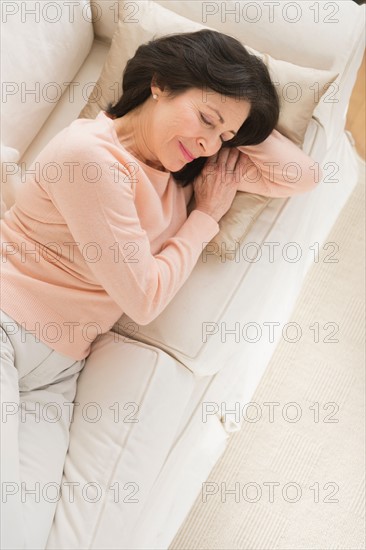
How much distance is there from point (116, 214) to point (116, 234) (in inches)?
1.5

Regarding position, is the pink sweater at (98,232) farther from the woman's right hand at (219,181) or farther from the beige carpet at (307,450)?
the beige carpet at (307,450)

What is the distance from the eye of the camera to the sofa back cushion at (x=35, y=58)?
1424mm

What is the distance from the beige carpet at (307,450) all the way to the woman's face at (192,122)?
0.80 metres

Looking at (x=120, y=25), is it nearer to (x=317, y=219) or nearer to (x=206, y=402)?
(x=317, y=219)

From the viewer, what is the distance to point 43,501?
1205 millimetres

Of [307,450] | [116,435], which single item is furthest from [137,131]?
[307,450]

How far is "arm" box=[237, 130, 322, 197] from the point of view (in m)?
1.34

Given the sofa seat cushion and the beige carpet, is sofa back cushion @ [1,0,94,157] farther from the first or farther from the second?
the beige carpet

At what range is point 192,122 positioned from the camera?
1169mm

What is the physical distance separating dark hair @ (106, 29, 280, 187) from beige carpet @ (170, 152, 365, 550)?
0.76m

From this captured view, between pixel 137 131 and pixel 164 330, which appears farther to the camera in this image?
pixel 164 330

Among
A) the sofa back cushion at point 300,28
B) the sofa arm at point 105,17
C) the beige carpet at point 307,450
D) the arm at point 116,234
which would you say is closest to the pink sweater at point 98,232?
the arm at point 116,234

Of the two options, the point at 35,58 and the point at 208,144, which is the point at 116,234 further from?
the point at 35,58

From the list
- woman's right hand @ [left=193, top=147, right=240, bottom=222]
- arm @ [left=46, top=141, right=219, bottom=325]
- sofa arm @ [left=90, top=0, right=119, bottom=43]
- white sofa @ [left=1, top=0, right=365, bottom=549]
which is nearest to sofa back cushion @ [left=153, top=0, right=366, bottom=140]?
white sofa @ [left=1, top=0, right=365, bottom=549]
